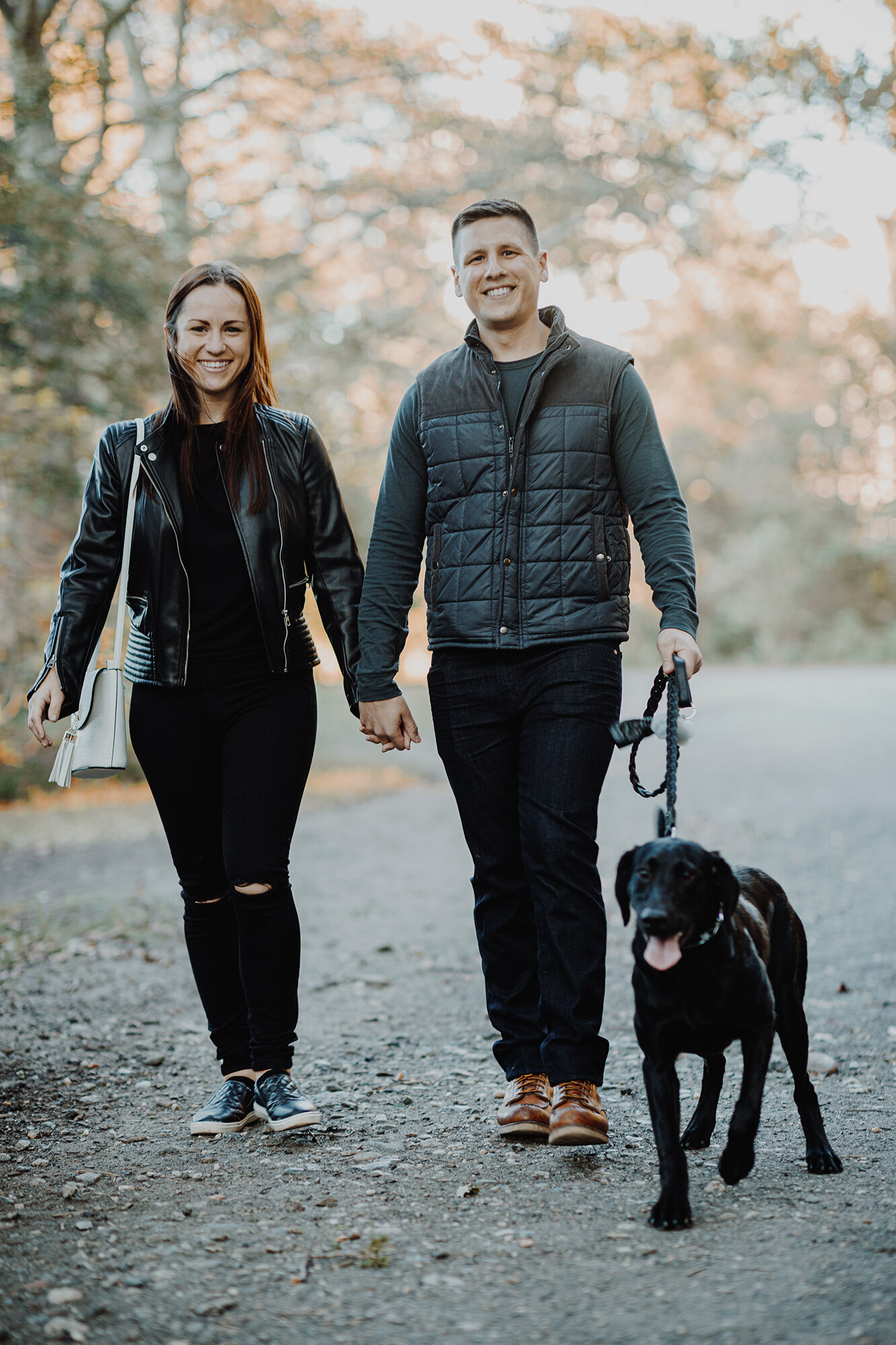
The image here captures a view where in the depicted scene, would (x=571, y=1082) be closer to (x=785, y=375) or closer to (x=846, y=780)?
(x=846, y=780)

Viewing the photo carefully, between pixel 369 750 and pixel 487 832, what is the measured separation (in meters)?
13.0

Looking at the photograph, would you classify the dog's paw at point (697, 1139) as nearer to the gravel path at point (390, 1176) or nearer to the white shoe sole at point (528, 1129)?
the gravel path at point (390, 1176)

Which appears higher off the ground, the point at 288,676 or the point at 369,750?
the point at 288,676

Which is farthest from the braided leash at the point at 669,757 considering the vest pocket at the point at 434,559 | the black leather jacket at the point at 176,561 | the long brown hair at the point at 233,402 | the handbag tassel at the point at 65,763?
the handbag tassel at the point at 65,763

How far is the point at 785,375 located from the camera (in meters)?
31.0

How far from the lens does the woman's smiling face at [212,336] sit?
3.64 m

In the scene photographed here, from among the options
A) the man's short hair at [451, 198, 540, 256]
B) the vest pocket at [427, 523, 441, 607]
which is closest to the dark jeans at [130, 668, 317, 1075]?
the vest pocket at [427, 523, 441, 607]

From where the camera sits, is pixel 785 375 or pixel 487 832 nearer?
pixel 487 832

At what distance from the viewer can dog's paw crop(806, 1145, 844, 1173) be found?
319cm

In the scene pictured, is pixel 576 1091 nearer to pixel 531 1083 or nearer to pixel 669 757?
pixel 531 1083

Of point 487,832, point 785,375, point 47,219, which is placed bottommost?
point 487,832

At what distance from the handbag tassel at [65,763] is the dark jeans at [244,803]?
0.63 ft

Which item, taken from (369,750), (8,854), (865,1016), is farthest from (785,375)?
(865,1016)

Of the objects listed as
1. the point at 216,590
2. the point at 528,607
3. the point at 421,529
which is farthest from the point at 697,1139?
the point at 216,590
